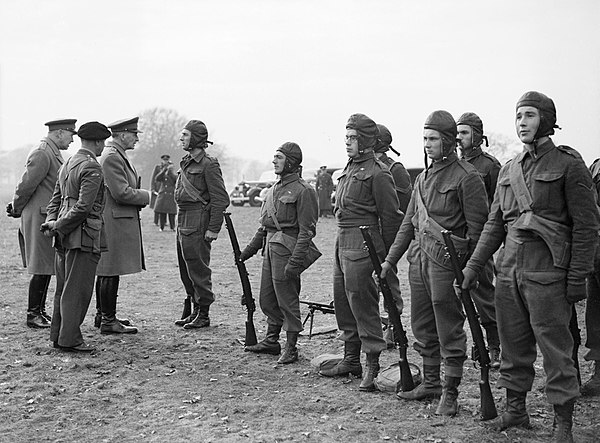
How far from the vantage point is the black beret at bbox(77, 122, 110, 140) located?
25.9 feet

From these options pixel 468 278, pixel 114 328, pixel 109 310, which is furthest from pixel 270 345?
pixel 468 278

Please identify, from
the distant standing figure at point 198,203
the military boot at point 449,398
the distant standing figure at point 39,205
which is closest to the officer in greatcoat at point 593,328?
the military boot at point 449,398

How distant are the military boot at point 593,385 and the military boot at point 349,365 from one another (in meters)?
1.88

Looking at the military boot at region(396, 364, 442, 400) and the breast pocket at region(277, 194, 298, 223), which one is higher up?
the breast pocket at region(277, 194, 298, 223)

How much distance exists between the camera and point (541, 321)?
5.13 metres

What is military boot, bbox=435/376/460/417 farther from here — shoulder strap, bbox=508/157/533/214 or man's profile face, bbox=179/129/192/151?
man's profile face, bbox=179/129/192/151

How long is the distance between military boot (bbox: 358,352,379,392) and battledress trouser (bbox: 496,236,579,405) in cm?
140

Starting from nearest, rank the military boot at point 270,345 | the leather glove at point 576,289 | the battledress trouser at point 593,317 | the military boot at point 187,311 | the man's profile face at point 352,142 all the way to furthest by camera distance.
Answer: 1. the leather glove at point 576,289
2. the battledress trouser at point 593,317
3. the man's profile face at point 352,142
4. the military boot at point 270,345
5. the military boot at point 187,311

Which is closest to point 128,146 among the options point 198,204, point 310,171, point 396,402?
point 198,204

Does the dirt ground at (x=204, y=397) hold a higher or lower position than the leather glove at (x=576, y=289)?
lower

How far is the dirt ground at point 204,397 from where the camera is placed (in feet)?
18.0

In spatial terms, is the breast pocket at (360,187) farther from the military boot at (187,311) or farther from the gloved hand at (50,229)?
the military boot at (187,311)

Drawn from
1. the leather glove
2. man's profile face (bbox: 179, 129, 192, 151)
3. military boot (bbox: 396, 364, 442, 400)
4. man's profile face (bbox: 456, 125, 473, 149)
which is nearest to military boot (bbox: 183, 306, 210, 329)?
man's profile face (bbox: 179, 129, 192, 151)

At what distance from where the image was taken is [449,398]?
5793 mm
